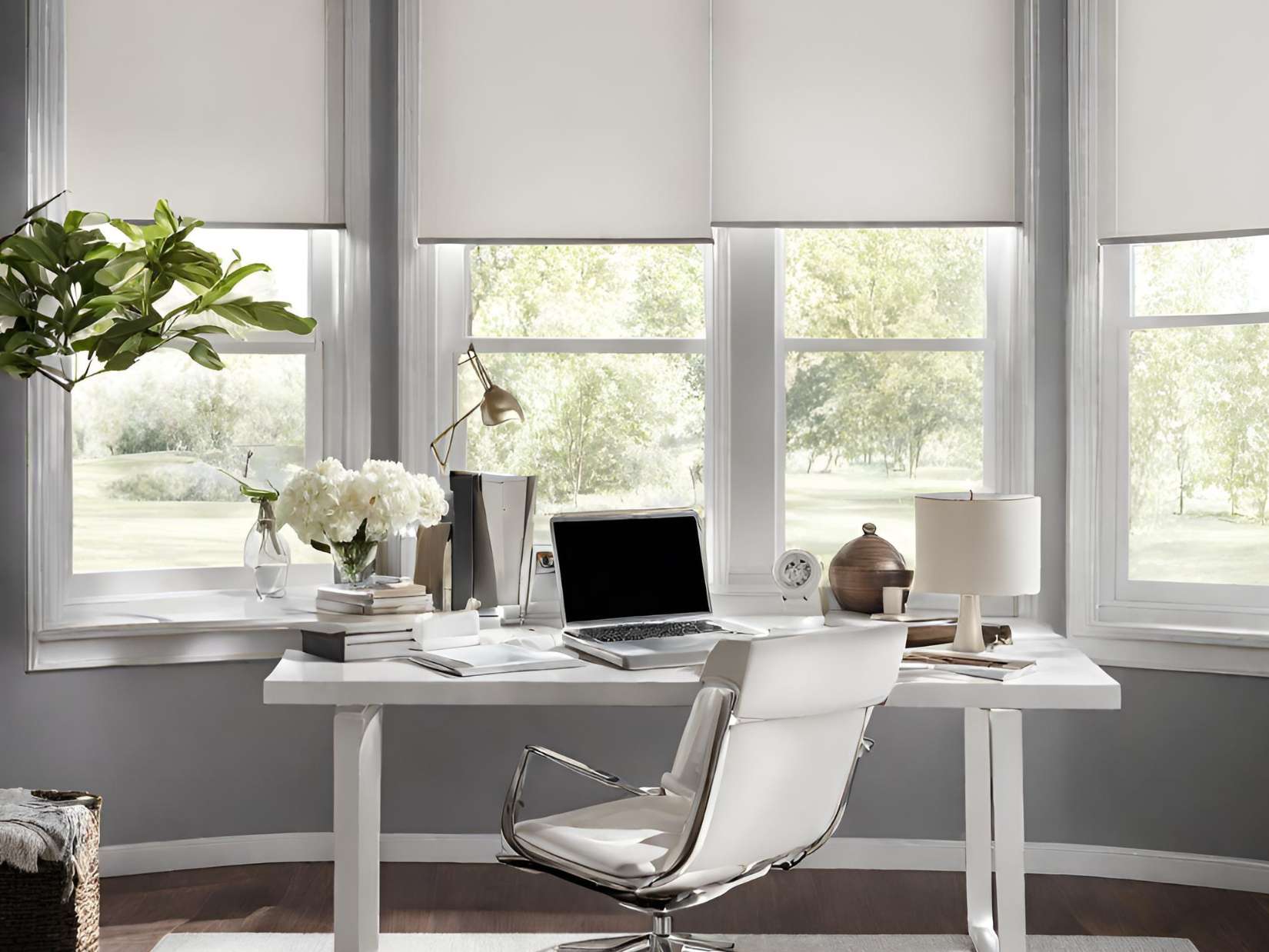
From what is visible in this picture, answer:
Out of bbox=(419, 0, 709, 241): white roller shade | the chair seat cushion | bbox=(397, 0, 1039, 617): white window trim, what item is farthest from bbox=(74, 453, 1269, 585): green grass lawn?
the chair seat cushion

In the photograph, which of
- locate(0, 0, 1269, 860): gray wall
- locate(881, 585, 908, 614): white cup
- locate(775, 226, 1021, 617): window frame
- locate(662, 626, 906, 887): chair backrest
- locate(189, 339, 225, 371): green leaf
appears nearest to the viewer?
locate(662, 626, 906, 887): chair backrest

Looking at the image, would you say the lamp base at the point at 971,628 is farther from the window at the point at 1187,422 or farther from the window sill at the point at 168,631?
the window sill at the point at 168,631

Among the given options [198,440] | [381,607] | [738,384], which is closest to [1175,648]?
[738,384]

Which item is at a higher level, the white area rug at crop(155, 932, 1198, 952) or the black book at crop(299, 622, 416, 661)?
the black book at crop(299, 622, 416, 661)

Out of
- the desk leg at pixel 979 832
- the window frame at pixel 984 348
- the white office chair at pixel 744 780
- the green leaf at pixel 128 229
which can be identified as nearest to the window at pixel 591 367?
the window frame at pixel 984 348

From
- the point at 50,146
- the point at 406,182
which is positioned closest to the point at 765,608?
the point at 406,182

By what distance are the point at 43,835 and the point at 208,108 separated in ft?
6.51

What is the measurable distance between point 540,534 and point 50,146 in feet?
5.69

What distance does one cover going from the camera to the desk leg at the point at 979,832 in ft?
9.56

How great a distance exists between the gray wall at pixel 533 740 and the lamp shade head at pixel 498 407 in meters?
0.42

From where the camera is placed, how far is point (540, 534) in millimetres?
3471

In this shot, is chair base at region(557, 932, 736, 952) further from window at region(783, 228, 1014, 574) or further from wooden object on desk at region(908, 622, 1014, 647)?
window at region(783, 228, 1014, 574)

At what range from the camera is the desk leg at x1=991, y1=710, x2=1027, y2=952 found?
258 centimetres

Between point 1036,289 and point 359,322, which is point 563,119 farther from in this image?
point 1036,289
